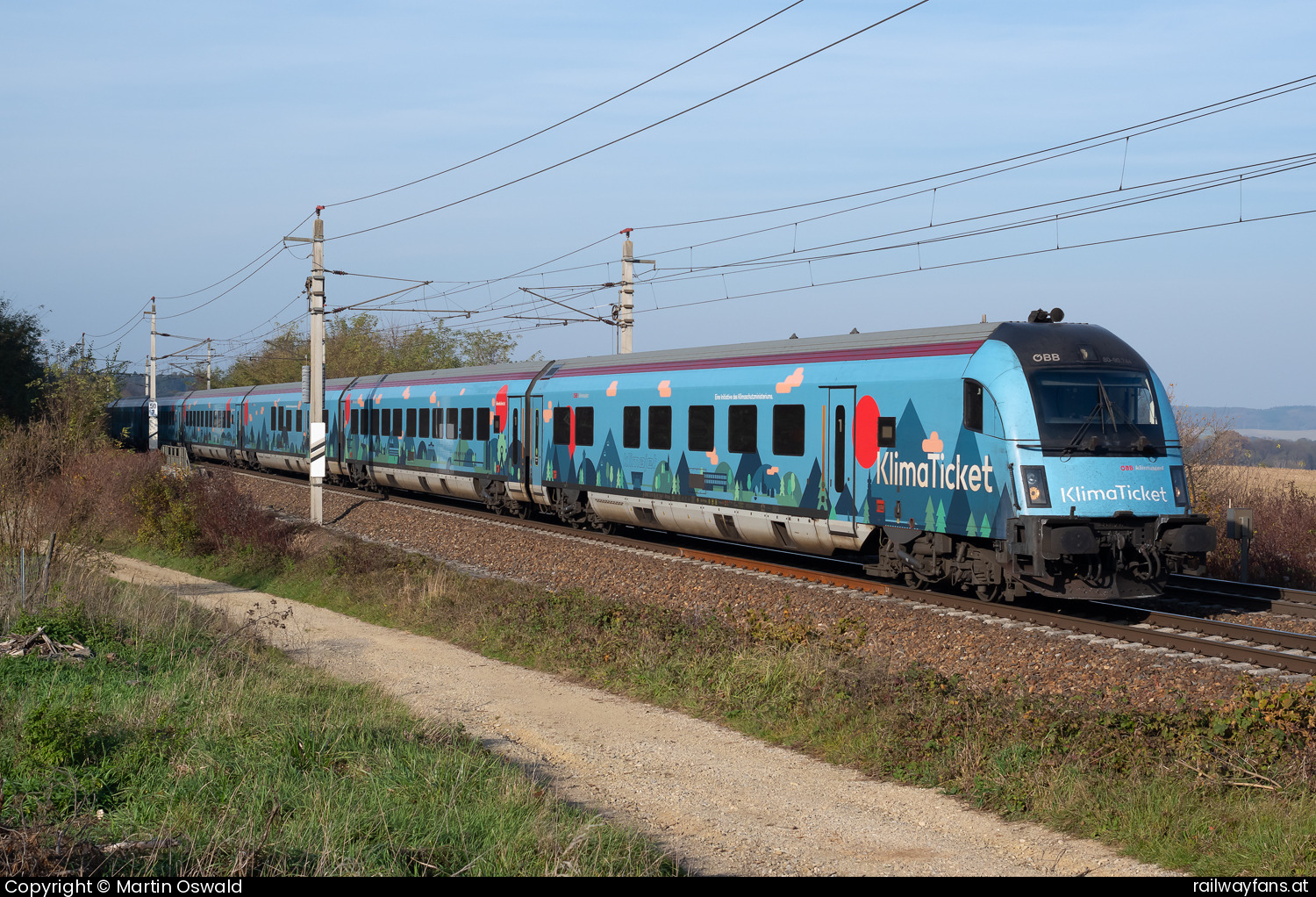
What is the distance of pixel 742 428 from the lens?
1730 centimetres

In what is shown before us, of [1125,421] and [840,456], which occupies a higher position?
[1125,421]

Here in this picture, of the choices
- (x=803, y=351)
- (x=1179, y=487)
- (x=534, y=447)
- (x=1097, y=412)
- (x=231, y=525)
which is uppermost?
(x=803, y=351)

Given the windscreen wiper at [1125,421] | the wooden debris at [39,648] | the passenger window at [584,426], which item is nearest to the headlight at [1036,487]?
the windscreen wiper at [1125,421]

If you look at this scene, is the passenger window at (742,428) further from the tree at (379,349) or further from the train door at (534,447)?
the tree at (379,349)

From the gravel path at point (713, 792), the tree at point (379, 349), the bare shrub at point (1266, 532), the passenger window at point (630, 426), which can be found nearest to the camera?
the gravel path at point (713, 792)

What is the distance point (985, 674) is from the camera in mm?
10742

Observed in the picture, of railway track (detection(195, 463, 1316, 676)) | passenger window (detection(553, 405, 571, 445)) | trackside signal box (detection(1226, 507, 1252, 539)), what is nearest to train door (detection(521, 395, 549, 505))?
passenger window (detection(553, 405, 571, 445))

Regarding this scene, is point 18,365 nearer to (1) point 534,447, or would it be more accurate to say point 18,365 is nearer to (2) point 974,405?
(1) point 534,447

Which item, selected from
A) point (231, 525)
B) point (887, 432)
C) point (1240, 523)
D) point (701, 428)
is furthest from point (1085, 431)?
point (231, 525)

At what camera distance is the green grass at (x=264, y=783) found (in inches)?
224

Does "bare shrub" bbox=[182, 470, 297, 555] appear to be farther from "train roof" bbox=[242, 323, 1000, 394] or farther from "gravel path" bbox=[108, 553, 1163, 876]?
"gravel path" bbox=[108, 553, 1163, 876]

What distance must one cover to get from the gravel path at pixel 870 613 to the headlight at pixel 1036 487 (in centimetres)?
140

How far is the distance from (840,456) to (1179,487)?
4267 millimetres

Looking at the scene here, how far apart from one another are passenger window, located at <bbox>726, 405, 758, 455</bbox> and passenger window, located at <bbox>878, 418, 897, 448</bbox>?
2755 mm
